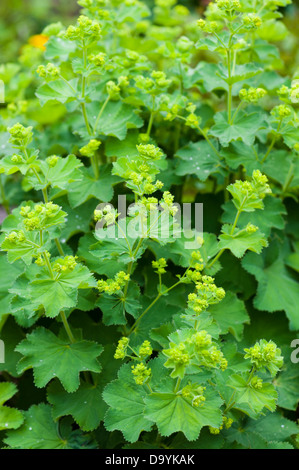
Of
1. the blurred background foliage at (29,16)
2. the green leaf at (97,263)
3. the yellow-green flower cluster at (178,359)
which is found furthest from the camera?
the blurred background foliage at (29,16)

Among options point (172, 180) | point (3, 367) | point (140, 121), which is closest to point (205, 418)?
point (3, 367)

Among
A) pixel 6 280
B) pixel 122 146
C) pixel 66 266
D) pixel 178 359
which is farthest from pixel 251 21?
pixel 6 280

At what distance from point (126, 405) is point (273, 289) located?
0.76 meters

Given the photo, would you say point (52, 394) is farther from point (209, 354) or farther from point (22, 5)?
point (22, 5)

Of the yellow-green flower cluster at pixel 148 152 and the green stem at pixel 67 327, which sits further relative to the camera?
the green stem at pixel 67 327

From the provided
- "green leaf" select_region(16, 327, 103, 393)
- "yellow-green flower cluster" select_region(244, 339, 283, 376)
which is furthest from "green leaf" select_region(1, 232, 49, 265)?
"yellow-green flower cluster" select_region(244, 339, 283, 376)

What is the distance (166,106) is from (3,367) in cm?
110

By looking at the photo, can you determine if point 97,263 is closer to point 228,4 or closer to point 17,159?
point 17,159

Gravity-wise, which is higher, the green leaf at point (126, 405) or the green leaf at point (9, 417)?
the green leaf at point (126, 405)

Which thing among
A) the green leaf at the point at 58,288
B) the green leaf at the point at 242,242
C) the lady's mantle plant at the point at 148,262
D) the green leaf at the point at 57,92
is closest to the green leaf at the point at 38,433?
the lady's mantle plant at the point at 148,262

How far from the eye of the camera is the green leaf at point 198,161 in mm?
1913

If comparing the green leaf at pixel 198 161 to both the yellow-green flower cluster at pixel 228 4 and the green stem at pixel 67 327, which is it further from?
the green stem at pixel 67 327

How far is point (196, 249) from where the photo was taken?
5.66ft
